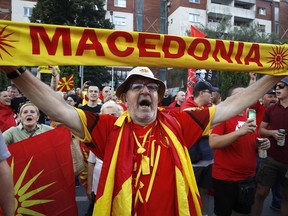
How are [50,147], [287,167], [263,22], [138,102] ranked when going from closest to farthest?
[138,102], [50,147], [287,167], [263,22]

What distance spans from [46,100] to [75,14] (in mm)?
27355

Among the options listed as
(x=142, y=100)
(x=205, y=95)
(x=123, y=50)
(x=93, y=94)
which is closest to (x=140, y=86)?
(x=142, y=100)

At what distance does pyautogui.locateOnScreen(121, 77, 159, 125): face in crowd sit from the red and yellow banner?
160mm

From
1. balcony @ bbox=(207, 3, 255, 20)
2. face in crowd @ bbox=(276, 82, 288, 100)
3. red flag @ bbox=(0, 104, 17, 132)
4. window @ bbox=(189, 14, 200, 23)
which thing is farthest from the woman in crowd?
balcony @ bbox=(207, 3, 255, 20)

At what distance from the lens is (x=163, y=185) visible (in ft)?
7.58

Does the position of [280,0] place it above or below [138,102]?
above

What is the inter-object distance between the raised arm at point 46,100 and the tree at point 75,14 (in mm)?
24693

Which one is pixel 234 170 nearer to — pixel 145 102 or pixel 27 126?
pixel 145 102

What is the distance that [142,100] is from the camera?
251 cm

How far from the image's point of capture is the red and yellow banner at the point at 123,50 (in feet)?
7.19

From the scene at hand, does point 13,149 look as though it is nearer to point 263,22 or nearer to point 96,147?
point 96,147

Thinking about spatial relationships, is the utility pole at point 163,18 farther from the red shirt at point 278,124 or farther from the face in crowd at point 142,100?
the face in crowd at point 142,100

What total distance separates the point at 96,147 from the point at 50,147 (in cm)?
112

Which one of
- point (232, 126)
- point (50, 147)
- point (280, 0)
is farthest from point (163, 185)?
point (280, 0)
